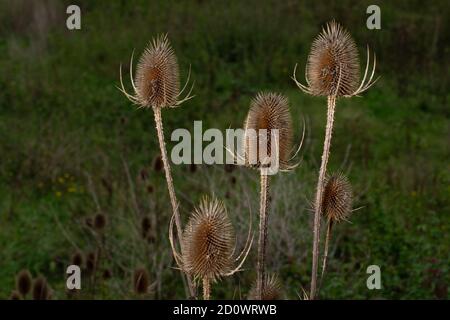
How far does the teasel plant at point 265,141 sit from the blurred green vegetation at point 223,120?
3165 millimetres

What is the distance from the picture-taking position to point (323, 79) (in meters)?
2.88

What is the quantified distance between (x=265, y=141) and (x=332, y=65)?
13.6 inches

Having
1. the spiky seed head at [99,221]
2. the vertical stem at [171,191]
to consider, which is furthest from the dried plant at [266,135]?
the spiky seed head at [99,221]

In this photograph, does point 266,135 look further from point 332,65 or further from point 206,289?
point 206,289

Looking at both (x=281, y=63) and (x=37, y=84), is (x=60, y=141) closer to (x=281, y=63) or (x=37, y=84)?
(x=37, y=84)

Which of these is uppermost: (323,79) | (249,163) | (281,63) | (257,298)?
(281,63)

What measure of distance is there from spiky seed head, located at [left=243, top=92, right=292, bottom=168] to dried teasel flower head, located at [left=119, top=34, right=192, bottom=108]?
25 cm

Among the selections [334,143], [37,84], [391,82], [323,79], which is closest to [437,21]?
[391,82]

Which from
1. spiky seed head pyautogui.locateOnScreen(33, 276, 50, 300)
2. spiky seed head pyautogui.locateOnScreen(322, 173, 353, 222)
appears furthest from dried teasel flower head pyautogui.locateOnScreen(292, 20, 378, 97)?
spiky seed head pyautogui.locateOnScreen(33, 276, 50, 300)

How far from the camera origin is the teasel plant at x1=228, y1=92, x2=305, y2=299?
2.70 metres

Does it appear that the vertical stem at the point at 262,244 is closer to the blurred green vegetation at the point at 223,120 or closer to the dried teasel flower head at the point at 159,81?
the dried teasel flower head at the point at 159,81

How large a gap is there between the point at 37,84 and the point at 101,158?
6.62ft

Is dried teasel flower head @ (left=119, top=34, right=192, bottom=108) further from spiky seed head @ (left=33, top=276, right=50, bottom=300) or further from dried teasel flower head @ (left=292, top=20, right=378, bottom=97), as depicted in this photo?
spiky seed head @ (left=33, top=276, right=50, bottom=300)

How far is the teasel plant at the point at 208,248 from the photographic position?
8.70ft
